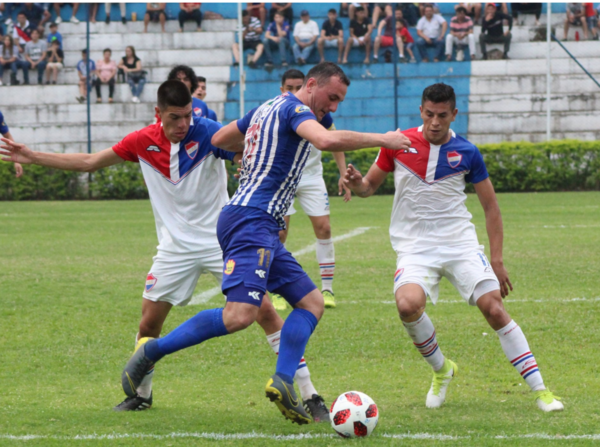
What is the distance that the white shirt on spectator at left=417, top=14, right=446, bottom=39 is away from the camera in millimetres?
25969

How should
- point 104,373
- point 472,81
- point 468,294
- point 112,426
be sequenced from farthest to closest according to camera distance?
point 472,81
point 104,373
point 468,294
point 112,426

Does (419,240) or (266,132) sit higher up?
(266,132)

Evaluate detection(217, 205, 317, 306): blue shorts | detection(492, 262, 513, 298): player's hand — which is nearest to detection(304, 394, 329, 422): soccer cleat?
detection(217, 205, 317, 306): blue shorts

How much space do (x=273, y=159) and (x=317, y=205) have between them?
440 centimetres

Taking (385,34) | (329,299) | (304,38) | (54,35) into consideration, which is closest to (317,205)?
(329,299)

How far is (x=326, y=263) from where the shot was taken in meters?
8.50

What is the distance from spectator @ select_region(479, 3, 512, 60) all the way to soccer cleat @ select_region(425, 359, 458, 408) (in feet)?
73.0

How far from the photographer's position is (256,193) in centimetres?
450

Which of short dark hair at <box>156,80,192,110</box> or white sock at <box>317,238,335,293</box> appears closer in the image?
short dark hair at <box>156,80,192,110</box>

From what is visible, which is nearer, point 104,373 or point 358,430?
point 358,430

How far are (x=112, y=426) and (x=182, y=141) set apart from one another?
1.79 meters

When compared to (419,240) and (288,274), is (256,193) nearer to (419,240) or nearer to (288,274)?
(288,274)

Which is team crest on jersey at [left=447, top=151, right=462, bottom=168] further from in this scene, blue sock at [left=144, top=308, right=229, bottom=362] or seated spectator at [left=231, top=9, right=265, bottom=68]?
seated spectator at [left=231, top=9, right=265, bottom=68]

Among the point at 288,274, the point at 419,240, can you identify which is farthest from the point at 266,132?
the point at 419,240
